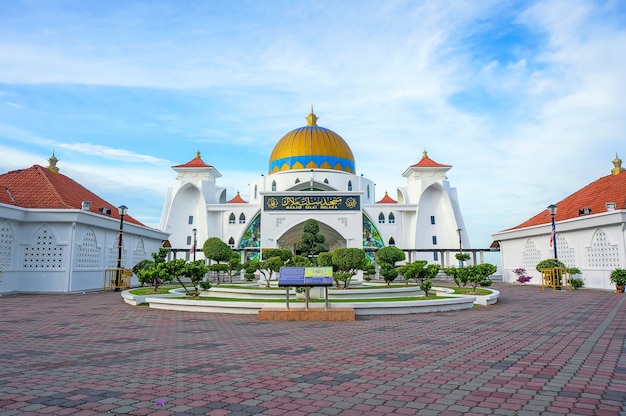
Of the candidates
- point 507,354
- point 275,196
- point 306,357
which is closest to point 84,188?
point 275,196

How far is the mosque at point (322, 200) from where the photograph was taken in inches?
1438

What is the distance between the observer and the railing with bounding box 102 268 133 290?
63.2 feet

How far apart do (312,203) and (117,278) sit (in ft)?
55.8

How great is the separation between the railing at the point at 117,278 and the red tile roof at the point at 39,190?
3.27 m

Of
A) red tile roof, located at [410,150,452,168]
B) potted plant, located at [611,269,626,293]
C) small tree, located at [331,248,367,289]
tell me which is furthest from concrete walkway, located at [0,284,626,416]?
red tile roof, located at [410,150,452,168]

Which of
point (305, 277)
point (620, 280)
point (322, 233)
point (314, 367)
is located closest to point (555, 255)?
point (620, 280)

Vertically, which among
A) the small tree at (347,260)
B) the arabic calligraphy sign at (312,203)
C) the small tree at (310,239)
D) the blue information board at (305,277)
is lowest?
the blue information board at (305,277)

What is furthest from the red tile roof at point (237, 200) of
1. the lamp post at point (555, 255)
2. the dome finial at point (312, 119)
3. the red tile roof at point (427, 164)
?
the lamp post at point (555, 255)

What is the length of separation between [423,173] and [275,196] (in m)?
14.5

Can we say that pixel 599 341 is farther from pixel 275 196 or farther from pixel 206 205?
pixel 206 205

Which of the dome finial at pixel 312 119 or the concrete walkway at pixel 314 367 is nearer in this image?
the concrete walkway at pixel 314 367

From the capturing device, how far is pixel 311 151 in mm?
40625

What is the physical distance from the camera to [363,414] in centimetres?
Result: 345

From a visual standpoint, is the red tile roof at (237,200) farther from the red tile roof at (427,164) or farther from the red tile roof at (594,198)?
the red tile roof at (594,198)
